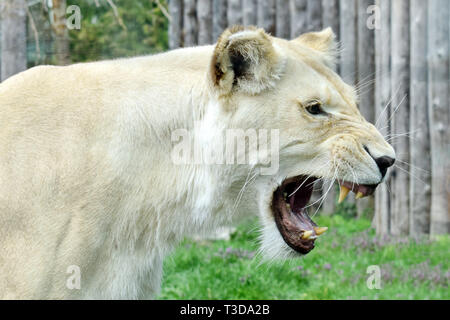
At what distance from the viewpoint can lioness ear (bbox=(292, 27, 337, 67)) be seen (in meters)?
3.41

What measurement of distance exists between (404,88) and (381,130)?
0.71 m

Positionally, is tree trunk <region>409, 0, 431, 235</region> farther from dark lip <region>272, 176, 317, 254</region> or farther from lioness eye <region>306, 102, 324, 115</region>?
lioness eye <region>306, 102, 324, 115</region>

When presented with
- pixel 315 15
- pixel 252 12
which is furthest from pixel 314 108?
pixel 252 12

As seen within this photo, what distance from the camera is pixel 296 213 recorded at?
10.5 feet

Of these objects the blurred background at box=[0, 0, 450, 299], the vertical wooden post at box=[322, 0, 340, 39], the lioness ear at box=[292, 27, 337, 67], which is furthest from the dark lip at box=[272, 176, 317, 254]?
the vertical wooden post at box=[322, 0, 340, 39]

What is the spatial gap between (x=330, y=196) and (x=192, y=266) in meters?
2.81

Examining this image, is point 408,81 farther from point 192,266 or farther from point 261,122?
point 261,122

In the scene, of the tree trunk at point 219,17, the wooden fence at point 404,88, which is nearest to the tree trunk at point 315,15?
the wooden fence at point 404,88

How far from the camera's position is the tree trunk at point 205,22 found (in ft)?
30.5

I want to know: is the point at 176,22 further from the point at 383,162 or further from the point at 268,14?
the point at 383,162

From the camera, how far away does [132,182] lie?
2.79 meters

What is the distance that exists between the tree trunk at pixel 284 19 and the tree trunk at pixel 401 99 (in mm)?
1751
